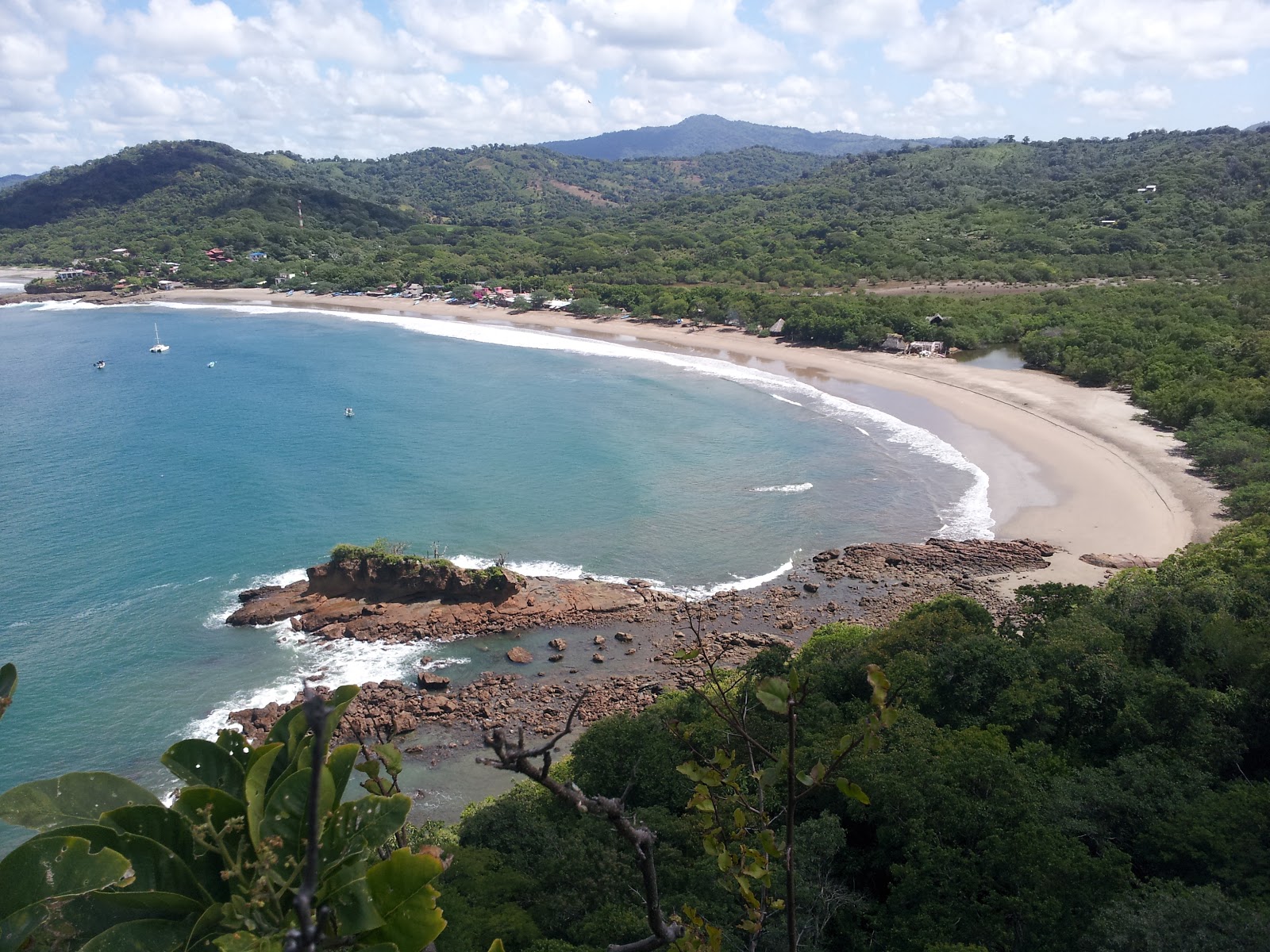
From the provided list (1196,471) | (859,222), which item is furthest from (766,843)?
(859,222)

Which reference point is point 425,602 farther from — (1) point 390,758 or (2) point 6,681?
(1) point 390,758

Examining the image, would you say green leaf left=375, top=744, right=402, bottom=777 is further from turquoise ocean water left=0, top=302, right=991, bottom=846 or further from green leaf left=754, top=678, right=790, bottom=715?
turquoise ocean water left=0, top=302, right=991, bottom=846

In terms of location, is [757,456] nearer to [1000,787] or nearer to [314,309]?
[1000,787]

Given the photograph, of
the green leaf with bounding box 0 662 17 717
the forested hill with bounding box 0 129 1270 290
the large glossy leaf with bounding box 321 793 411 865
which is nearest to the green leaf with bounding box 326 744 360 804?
the large glossy leaf with bounding box 321 793 411 865

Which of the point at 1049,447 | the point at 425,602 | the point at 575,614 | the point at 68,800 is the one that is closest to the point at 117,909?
the point at 68,800

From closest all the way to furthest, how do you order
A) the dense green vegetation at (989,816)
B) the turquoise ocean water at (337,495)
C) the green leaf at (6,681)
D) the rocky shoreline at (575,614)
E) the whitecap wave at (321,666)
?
the green leaf at (6,681) < the dense green vegetation at (989,816) < the whitecap wave at (321,666) < the rocky shoreline at (575,614) < the turquoise ocean water at (337,495)

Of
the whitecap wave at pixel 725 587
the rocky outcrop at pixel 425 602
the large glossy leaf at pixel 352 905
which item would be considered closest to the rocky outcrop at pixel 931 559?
the whitecap wave at pixel 725 587

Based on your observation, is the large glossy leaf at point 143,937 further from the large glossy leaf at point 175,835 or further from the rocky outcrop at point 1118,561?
the rocky outcrop at point 1118,561
